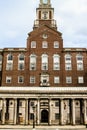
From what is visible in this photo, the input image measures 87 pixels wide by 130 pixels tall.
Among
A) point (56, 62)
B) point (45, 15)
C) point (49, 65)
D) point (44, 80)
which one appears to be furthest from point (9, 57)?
point (45, 15)

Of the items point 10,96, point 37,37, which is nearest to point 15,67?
point 37,37

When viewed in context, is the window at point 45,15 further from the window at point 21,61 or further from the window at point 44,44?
the window at point 21,61

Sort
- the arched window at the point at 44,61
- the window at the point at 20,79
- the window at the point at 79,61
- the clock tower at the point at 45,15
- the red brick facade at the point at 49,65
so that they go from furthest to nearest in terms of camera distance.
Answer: the clock tower at the point at 45,15 < the arched window at the point at 44,61 < the window at the point at 79,61 < the window at the point at 20,79 < the red brick facade at the point at 49,65

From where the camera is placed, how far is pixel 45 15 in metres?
86.8

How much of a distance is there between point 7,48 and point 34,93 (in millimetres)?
25581

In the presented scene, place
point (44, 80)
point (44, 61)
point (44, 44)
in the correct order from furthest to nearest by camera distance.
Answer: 1. point (44, 44)
2. point (44, 61)
3. point (44, 80)

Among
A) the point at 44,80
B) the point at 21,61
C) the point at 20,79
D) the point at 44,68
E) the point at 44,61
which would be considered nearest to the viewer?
the point at 44,80

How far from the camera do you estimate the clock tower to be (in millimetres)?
85219

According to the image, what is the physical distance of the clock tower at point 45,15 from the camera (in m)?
85.2

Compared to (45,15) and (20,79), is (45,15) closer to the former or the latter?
(45,15)

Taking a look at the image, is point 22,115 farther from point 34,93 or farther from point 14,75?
point 34,93

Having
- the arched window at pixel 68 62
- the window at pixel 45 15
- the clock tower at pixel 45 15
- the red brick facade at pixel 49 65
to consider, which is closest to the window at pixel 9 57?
the red brick facade at pixel 49 65

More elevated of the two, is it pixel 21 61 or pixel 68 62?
pixel 21 61

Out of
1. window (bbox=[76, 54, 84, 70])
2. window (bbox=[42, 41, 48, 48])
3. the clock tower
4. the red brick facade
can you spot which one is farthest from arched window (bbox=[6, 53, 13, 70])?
window (bbox=[76, 54, 84, 70])
